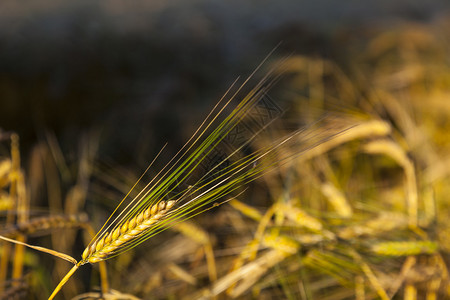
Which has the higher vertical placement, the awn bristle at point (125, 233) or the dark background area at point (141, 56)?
the dark background area at point (141, 56)

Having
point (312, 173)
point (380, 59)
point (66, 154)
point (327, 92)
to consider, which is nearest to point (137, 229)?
point (312, 173)

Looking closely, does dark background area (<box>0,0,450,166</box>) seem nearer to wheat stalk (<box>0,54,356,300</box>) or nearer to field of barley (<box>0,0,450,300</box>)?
field of barley (<box>0,0,450,300</box>)

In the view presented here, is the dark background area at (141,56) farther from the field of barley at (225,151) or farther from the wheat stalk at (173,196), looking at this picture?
the wheat stalk at (173,196)

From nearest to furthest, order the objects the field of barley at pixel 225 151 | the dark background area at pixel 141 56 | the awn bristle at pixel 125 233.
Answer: the awn bristle at pixel 125 233 < the field of barley at pixel 225 151 < the dark background area at pixel 141 56

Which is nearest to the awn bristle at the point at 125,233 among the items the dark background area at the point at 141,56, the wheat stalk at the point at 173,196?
the wheat stalk at the point at 173,196

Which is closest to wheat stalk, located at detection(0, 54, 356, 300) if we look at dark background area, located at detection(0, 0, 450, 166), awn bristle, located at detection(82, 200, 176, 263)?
awn bristle, located at detection(82, 200, 176, 263)

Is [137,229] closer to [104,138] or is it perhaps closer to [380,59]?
[104,138]

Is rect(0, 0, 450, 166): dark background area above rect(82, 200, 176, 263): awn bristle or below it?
above

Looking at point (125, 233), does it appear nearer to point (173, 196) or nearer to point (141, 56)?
point (173, 196)
